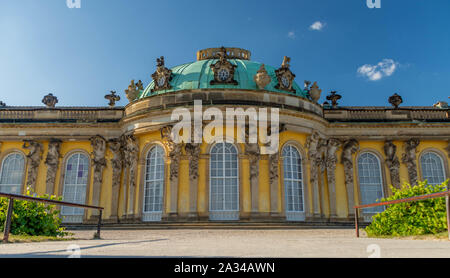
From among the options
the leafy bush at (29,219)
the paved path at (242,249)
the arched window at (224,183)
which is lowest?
the paved path at (242,249)

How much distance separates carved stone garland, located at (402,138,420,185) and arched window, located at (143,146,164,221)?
1510 centimetres

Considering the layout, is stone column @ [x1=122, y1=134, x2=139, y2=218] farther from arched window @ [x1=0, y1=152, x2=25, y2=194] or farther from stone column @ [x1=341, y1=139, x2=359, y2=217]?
stone column @ [x1=341, y1=139, x2=359, y2=217]

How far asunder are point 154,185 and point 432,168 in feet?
57.1

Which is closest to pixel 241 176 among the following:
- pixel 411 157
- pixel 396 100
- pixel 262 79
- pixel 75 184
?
pixel 262 79

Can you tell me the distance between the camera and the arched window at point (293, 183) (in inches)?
846

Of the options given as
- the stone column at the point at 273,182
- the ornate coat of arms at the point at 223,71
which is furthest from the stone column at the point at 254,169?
the ornate coat of arms at the point at 223,71

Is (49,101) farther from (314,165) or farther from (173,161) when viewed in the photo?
(314,165)

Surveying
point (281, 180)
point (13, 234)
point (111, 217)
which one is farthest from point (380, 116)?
point (13, 234)

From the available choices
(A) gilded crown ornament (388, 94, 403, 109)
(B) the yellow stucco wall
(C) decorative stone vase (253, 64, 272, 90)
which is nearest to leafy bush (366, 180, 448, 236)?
(B) the yellow stucco wall

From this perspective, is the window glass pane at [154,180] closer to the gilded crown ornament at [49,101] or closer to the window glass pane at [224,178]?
the window glass pane at [224,178]

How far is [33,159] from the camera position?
24.5m

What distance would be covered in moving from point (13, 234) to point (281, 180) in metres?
14.7

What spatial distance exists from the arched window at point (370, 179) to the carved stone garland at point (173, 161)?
11676mm
